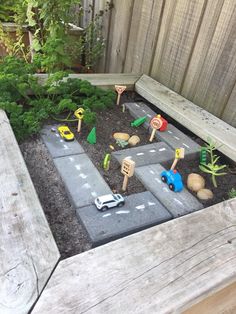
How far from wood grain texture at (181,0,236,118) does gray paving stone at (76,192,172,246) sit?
2.95 feet

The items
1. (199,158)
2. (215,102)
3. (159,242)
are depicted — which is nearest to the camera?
(159,242)

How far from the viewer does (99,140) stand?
61.9 inches

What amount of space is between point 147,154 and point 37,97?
0.83m

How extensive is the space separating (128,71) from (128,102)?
0.57 meters

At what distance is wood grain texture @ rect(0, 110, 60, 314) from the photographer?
711mm

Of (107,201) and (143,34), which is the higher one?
(143,34)

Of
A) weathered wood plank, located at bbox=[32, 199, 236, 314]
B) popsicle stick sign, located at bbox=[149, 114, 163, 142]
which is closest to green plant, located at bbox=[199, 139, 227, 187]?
popsicle stick sign, located at bbox=[149, 114, 163, 142]

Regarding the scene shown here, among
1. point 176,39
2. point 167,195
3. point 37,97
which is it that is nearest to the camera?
point 167,195

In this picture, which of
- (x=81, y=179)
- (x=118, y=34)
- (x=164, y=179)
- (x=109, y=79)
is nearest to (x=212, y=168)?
(x=164, y=179)

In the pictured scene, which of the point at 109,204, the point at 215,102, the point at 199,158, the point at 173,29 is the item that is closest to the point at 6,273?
the point at 109,204

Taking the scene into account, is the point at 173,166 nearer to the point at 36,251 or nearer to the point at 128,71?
the point at 36,251

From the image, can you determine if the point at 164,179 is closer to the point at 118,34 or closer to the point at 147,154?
the point at 147,154

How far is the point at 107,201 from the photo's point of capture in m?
1.07

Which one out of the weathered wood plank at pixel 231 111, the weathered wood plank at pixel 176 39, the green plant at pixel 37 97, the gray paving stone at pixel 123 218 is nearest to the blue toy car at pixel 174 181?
the gray paving stone at pixel 123 218
